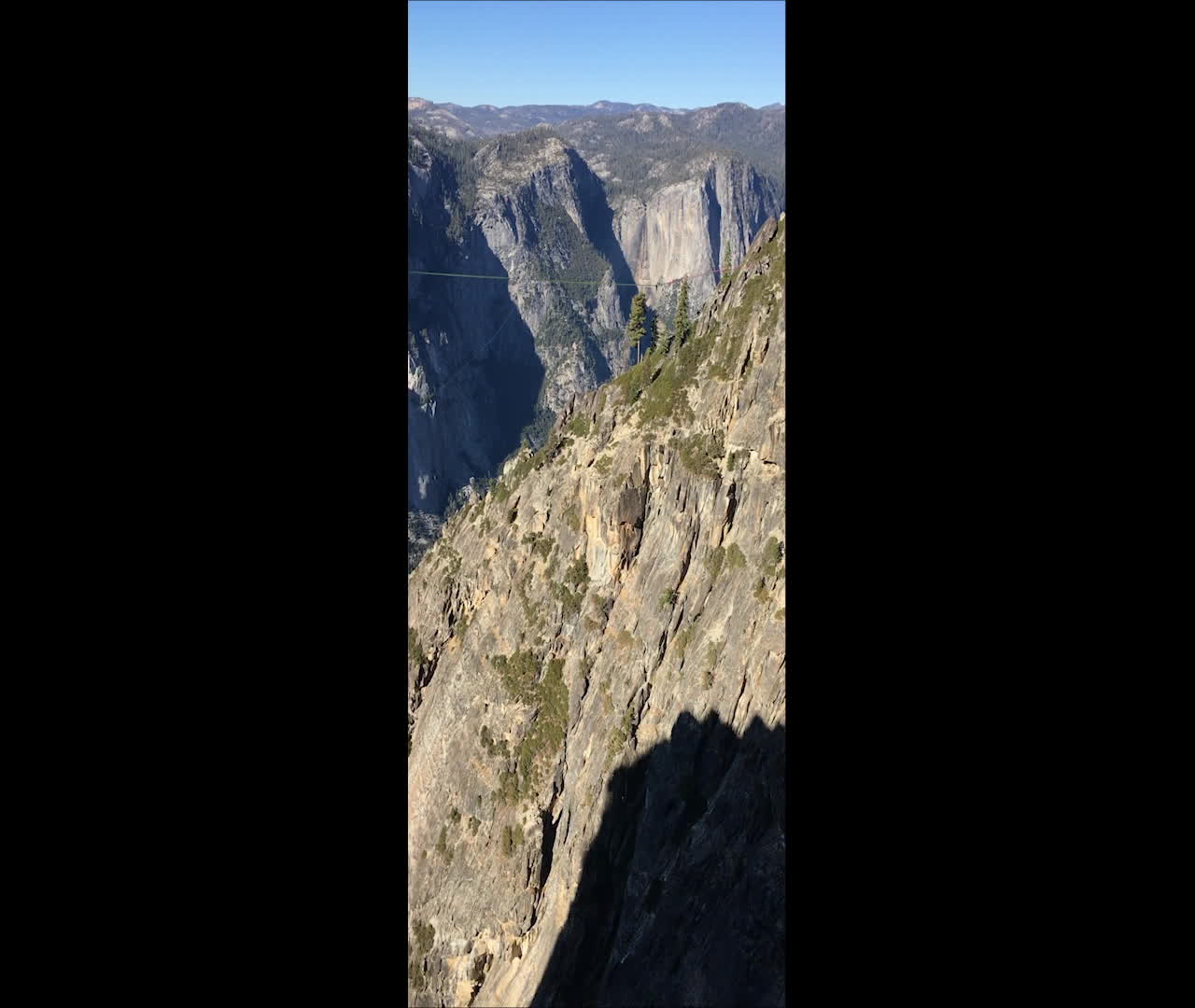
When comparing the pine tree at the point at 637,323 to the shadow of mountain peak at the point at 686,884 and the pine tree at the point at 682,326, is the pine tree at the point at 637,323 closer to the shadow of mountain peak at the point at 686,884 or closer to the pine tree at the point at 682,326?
the pine tree at the point at 682,326

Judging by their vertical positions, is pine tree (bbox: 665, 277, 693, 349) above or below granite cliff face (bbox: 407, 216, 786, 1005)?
above

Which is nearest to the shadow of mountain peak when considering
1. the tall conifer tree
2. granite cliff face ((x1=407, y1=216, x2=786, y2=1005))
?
granite cliff face ((x1=407, y1=216, x2=786, y2=1005))

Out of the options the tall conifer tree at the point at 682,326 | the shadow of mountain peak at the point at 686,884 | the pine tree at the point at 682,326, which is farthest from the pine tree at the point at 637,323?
the shadow of mountain peak at the point at 686,884

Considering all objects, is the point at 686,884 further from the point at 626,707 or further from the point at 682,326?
the point at 682,326

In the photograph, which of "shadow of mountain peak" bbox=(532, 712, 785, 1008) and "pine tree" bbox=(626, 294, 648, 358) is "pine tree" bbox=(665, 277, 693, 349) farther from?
"shadow of mountain peak" bbox=(532, 712, 785, 1008)
